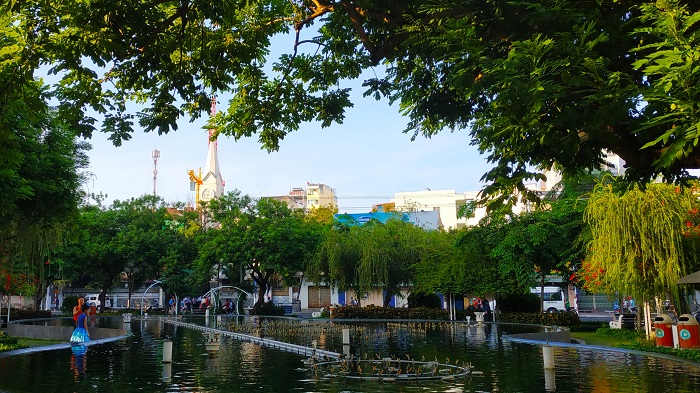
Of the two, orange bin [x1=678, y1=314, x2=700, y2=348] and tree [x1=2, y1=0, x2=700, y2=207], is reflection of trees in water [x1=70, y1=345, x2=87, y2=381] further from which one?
orange bin [x1=678, y1=314, x2=700, y2=348]

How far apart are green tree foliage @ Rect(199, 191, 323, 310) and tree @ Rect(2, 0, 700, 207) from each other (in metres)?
30.2

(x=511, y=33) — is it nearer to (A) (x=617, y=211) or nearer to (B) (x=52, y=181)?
(A) (x=617, y=211)

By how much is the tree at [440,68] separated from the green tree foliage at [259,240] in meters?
30.2

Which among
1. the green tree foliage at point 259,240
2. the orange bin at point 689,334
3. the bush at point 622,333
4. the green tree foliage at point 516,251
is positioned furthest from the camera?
the green tree foliage at point 259,240

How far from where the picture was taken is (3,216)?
18.0 metres

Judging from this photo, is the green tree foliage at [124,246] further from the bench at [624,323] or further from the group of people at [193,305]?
the bench at [624,323]

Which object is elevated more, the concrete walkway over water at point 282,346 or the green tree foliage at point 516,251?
the green tree foliage at point 516,251

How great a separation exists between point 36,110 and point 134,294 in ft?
229

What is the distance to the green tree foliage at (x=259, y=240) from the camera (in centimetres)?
4419

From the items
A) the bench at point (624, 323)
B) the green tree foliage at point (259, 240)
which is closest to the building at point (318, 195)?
the green tree foliage at point (259, 240)

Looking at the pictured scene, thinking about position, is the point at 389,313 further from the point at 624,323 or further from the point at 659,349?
the point at 659,349

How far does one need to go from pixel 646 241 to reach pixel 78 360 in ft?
53.9

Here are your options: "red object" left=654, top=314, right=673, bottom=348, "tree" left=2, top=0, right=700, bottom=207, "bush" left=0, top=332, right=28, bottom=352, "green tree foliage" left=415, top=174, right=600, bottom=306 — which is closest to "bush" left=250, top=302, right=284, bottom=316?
"green tree foliage" left=415, top=174, right=600, bottom=306

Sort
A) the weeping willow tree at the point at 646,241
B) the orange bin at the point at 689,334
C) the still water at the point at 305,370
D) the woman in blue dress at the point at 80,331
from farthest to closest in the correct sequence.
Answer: the woman in blue dress at the point at 80,331
the weeping willow tree at the point at 646,241
the orange bin at the point at 689,334
the still water at the point at 305,370
